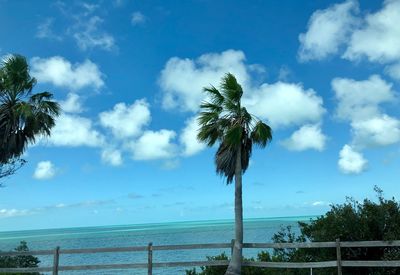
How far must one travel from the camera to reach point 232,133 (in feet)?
46.5

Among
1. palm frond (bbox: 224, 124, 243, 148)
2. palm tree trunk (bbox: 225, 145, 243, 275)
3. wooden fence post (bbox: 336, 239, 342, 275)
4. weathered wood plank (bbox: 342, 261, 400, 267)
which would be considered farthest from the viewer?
palm frond (bbox: 224, 124, 243, 148)

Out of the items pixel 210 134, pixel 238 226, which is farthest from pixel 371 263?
pixel 210 134

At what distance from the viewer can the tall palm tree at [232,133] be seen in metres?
14.3

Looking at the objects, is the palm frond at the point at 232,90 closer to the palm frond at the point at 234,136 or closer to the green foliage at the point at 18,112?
the palm frond at the point at 234,136

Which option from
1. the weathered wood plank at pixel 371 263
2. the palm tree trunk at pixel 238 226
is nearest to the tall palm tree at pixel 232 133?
the palm tree trunk at pixel 238 226

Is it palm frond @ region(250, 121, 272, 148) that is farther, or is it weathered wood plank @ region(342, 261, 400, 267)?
palm frond @ region(250, 121, 272, 148)

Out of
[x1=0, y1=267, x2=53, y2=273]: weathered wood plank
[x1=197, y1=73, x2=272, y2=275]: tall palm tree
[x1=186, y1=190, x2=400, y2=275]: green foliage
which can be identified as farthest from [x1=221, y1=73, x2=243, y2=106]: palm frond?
[x1=0, y1=267, x2=53, y2=273]: weathered wood plank

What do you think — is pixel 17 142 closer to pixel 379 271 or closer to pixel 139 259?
pixel 379 271

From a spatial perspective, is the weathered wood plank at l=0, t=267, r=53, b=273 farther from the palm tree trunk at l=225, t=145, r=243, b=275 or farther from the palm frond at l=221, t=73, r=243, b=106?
the palm frond at l=221, t=73, r=243, b=106

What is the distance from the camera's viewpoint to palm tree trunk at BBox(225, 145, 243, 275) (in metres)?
13.5

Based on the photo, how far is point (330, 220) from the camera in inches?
540

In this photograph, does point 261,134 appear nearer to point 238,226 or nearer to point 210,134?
point 210,134

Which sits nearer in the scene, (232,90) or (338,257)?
(338,257)

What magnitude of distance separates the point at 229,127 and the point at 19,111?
8476 mm
